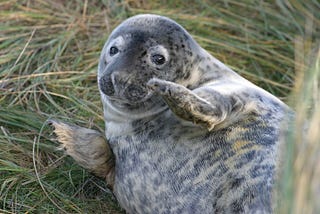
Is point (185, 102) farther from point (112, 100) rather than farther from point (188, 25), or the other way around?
point (188, 25)

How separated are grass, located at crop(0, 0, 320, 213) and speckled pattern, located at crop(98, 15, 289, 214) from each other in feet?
1.33

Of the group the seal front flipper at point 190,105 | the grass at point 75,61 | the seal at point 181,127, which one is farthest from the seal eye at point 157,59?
the grass at point 75,61

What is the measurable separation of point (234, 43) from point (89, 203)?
76.7 inches

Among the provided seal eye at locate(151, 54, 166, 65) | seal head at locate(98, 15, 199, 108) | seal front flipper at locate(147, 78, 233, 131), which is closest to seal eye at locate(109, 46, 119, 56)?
seal head at locate(98, 15, 199, 108)

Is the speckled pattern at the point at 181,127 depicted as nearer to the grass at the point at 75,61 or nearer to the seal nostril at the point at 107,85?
the seal nostril at the point at 107,85

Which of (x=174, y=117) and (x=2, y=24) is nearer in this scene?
(x=174, y=117)

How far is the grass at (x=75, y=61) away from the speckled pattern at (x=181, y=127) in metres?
0.41

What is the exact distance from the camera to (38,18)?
547cm

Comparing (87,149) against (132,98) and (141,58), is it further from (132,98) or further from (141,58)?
(141,58)

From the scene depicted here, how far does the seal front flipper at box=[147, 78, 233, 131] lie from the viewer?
9.84 feet

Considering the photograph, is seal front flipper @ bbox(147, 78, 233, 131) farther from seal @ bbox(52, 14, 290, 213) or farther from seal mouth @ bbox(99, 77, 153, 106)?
seal mouth @ bbox(99, 77, 153, 106)

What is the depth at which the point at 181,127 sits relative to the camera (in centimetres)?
341

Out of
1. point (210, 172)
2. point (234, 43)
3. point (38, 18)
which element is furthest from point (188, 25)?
point (210, 172)

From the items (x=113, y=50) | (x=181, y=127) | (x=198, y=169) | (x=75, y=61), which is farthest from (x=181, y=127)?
(x=75, y=61)
